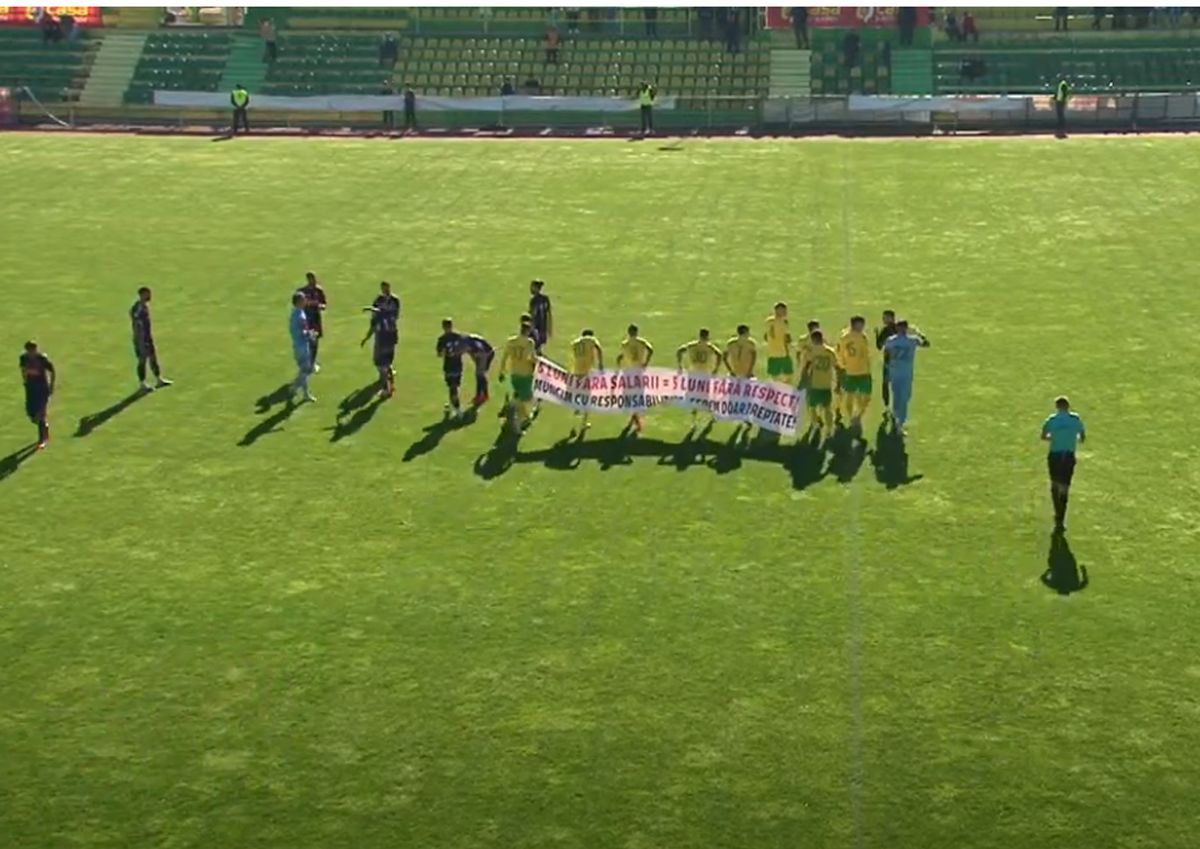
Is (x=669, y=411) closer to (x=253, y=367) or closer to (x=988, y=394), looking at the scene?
(x=988, y=394)

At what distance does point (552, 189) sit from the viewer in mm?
38531

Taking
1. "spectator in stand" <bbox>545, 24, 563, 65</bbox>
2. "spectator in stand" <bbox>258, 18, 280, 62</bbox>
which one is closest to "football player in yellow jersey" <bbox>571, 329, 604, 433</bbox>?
"spectator in stand" <bbox>545, 24, 563, 65</bbox>

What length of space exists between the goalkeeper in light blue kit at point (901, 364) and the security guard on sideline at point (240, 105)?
3062 cm

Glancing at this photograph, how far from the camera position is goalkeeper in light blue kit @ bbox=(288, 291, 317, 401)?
23.0 m

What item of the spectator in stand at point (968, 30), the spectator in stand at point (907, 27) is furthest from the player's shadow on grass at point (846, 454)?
the spectator in stand at point (968, 30)

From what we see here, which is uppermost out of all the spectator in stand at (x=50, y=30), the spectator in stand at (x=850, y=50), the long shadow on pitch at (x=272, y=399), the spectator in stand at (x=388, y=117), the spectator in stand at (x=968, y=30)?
the spectator in stand at (x=50, y=30)

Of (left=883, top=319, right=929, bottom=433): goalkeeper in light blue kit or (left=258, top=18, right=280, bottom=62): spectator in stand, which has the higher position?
(left=258, top=18, right=280, bottom=62): spectator in stand

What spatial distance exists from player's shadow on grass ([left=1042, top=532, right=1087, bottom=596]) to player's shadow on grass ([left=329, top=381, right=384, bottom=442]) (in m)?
9.63

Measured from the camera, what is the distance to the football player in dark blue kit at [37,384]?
20.8 m

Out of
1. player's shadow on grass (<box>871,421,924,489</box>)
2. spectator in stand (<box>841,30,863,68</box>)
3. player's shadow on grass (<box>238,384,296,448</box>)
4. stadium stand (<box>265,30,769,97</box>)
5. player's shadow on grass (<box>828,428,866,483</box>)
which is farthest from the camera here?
spectator in stand (<box>841,30,863,68</box>)

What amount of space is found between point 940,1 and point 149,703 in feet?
30.3

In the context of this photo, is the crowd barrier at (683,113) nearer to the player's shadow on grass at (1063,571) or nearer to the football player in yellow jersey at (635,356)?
the football player in yellow jersey at (635,356)

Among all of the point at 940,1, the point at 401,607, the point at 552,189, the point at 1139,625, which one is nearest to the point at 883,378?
the point at 1139,625

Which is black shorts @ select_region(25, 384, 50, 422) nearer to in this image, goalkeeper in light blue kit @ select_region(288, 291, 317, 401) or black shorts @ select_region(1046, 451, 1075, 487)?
goalkeeper in light blue kit @ select_region(288, 291, 317, 401)
